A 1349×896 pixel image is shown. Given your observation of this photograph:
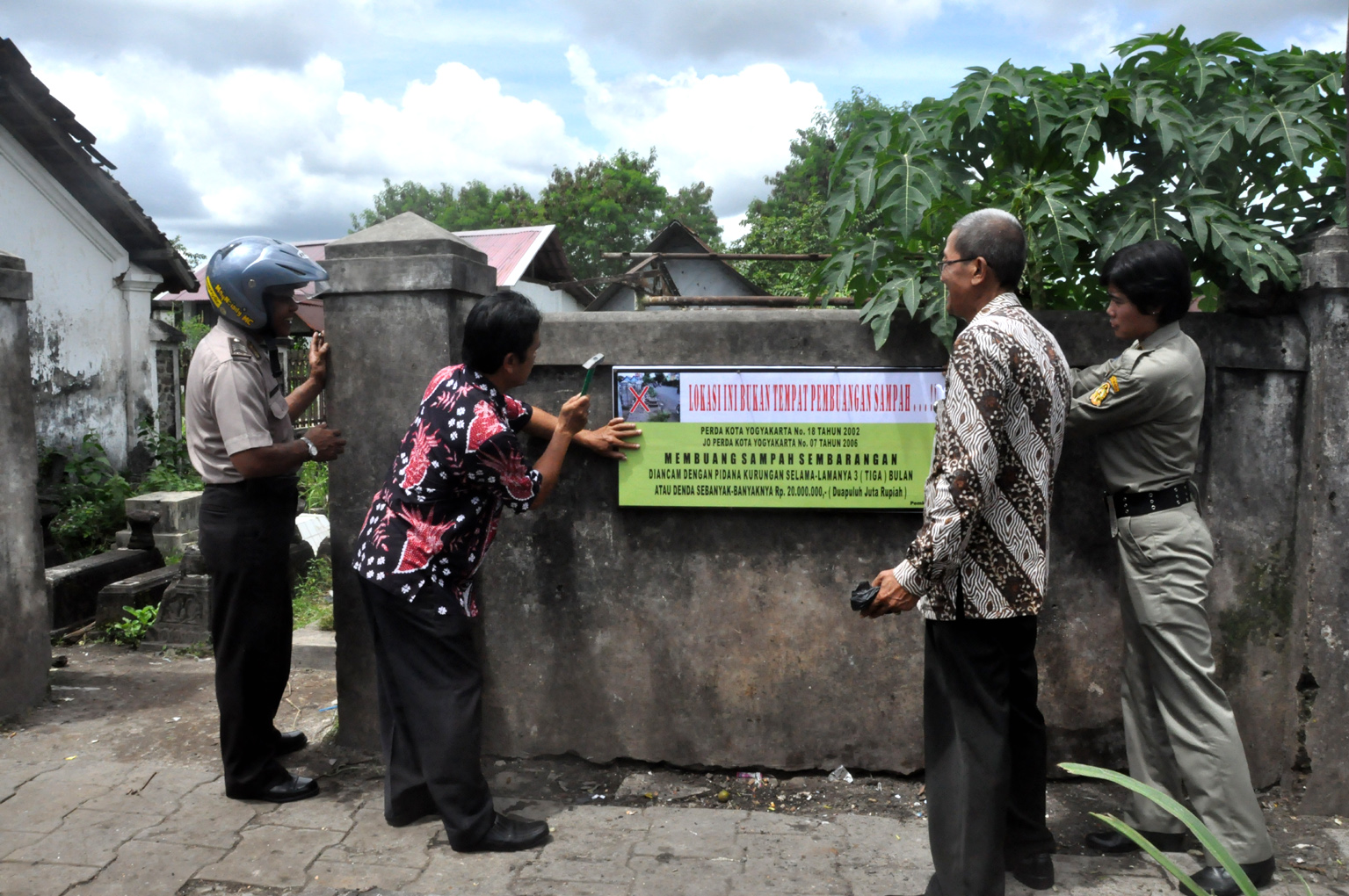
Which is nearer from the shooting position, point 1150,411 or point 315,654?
point 1150,411

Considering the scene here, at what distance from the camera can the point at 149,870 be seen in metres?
3.11

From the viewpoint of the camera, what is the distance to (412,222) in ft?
13.1

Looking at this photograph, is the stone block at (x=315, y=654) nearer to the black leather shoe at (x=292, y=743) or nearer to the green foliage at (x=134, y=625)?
the green foliage at (x=134, y=625)

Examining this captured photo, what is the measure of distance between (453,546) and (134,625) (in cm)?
400

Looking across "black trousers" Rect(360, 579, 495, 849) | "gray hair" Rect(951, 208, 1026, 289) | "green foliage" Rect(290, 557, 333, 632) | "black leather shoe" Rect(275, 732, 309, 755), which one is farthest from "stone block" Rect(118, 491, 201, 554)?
"gray hair" Rect(951, 208, 1026, 289)

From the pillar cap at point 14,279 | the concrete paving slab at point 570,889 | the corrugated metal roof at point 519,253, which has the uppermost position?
the corrugated metal roof at point 519,253

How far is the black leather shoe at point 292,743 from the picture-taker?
4.05m

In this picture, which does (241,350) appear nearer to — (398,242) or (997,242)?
(398,242)

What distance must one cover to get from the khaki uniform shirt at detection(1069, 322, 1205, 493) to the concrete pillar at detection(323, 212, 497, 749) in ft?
7.56

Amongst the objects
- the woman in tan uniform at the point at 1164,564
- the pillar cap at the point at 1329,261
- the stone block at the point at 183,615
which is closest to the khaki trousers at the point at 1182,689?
the woman in tan uniform at the point at 1164,564

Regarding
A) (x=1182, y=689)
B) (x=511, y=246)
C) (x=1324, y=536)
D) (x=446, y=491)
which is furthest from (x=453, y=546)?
(x=511, y=246)

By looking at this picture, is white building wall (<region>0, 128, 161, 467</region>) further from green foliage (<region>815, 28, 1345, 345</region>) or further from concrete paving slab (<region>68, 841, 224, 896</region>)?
green foliage (<region>815, 28, 1345, 345</region>)

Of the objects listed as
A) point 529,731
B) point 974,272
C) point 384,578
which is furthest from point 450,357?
point 974,272

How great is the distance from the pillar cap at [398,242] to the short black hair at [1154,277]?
236cm
